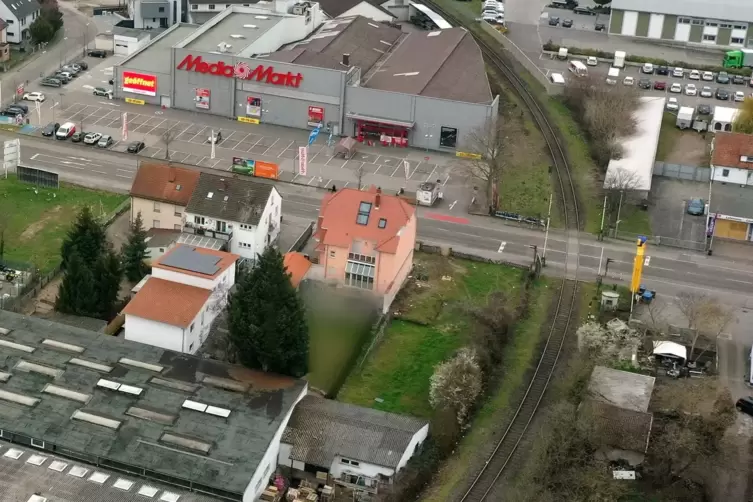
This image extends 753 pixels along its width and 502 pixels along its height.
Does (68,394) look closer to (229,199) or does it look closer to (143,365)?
(143,365)

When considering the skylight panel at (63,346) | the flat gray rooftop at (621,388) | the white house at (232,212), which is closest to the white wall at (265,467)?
the skylight panel at (63,346)

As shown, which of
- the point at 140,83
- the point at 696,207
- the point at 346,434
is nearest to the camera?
the point at 346,434

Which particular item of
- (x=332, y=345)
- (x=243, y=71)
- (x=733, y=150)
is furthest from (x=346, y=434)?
(x=243, y=71)

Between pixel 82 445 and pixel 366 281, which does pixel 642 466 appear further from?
pixel 82 445

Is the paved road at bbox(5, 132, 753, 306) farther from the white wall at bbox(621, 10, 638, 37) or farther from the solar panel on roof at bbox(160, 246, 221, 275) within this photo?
the white wall at bbox(621, 10, 638, 37)

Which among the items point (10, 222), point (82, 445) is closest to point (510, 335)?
point (82, 445)

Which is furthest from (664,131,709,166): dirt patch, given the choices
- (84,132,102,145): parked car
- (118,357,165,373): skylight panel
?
(118,357,165,373): skylight panel
